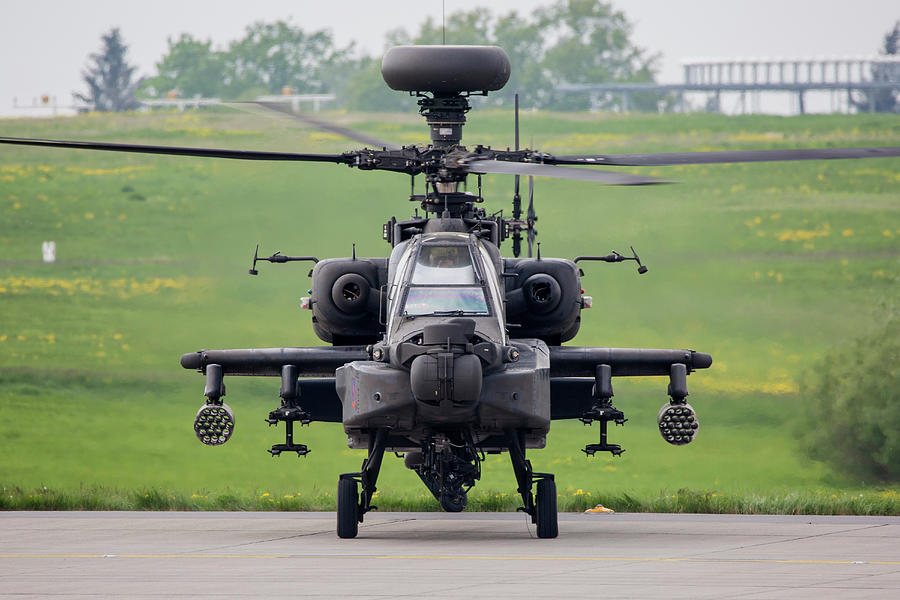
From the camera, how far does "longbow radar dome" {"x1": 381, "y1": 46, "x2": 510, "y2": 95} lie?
20281 millimetres

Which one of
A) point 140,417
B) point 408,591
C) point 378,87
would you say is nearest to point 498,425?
point 408,591

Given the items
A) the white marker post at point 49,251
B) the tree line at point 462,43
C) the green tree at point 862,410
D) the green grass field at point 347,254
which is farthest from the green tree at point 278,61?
the green tree at point 862,410

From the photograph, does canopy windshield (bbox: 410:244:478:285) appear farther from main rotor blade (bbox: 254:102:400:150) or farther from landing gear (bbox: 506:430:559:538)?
landing gear (bbox: 506:430:559:538)

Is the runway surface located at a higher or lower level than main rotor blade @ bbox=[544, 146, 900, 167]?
lower

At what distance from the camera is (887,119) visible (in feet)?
225

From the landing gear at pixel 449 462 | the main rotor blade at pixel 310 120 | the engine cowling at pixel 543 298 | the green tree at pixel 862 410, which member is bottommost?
the green tree at pixel 862 410

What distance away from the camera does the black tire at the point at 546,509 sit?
17.9 meters

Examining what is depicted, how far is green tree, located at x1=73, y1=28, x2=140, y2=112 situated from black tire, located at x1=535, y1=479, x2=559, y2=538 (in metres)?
94.3

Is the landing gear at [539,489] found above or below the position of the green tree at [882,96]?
below

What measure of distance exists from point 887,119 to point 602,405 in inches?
2101

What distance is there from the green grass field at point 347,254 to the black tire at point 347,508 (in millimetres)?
5147

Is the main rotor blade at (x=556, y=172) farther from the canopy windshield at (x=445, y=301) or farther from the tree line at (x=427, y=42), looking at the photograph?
the tree line at (x=427, y=42)

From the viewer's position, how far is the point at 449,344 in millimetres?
16578

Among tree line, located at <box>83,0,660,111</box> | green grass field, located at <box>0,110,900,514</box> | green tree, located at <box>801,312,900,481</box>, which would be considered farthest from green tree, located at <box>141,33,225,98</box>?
green tree, located at <box>801,312,900,481</box>
